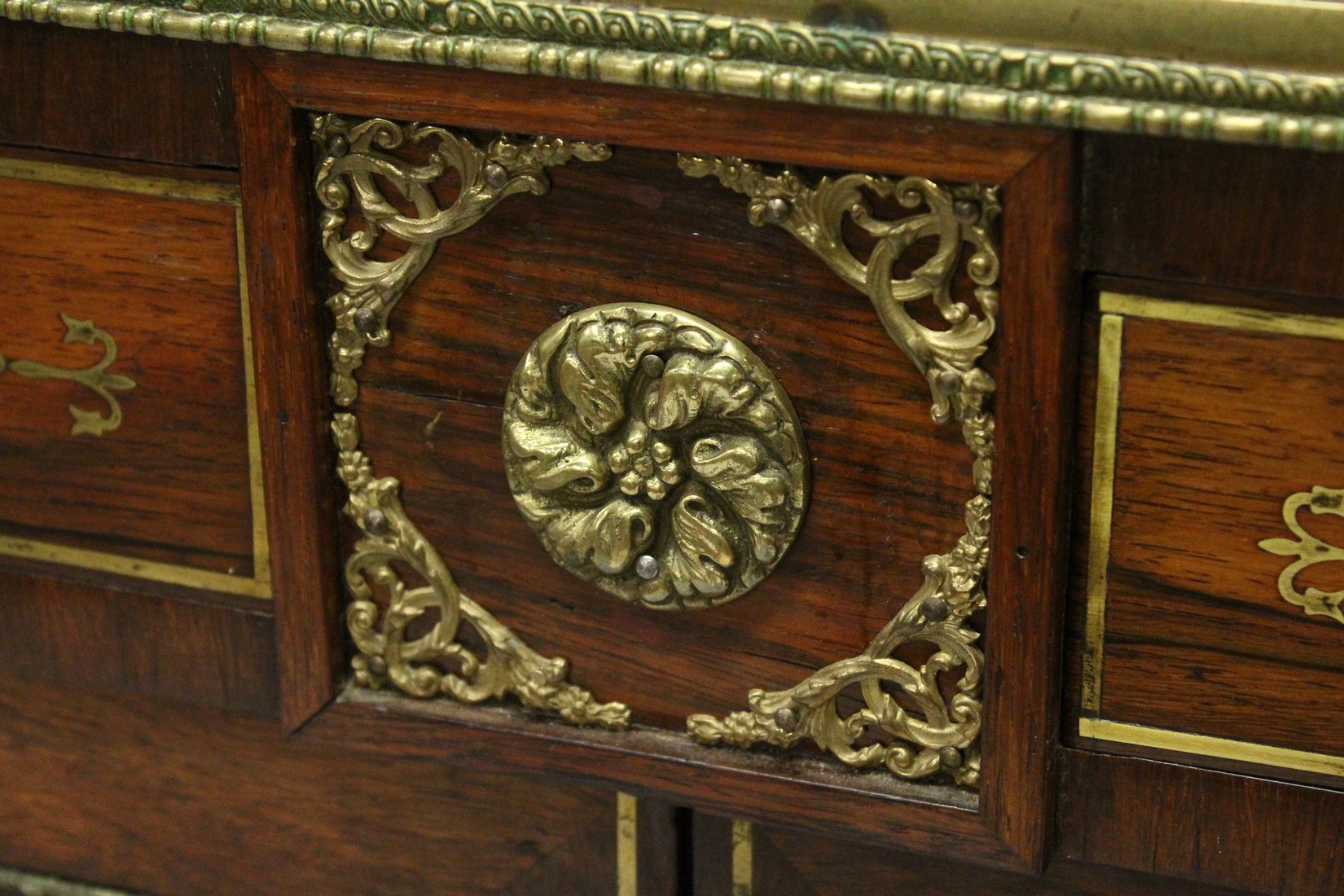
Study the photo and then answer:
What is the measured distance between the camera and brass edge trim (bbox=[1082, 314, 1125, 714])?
0.87m

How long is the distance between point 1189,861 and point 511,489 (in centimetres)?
38

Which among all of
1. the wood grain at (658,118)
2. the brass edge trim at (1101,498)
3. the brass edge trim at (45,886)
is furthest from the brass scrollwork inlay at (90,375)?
the brass edge trim at (1101,498)

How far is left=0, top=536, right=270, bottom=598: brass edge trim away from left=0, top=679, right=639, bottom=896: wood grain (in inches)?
4.7

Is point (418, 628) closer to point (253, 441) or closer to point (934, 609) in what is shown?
point (253, 441)

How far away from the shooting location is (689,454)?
38.1 inches

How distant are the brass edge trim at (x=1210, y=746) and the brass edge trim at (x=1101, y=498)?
1 centimetres

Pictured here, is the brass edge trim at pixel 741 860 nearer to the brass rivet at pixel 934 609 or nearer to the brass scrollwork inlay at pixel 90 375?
the brass rivet at pixel 934 609

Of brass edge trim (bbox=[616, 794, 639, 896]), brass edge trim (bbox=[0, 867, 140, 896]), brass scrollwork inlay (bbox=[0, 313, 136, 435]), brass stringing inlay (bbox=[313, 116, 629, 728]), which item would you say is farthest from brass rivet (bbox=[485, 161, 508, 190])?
brass edge trim (bbox=[0, 867, 140, 896])

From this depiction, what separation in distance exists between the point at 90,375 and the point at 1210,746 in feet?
2.02

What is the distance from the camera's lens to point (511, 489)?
3.31ft

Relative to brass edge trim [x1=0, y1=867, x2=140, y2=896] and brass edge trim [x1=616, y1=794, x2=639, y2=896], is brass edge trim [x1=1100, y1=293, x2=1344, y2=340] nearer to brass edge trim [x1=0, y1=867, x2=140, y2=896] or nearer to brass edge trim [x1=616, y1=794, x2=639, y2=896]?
brass edge trim [x1=616, y1=794, x2=639, y2=896]

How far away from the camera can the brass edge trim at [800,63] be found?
776mm

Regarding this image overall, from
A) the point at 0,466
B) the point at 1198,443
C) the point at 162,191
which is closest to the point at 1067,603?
the point at 1198,443

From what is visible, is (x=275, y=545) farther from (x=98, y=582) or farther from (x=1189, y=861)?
(x=1189, y=861)
